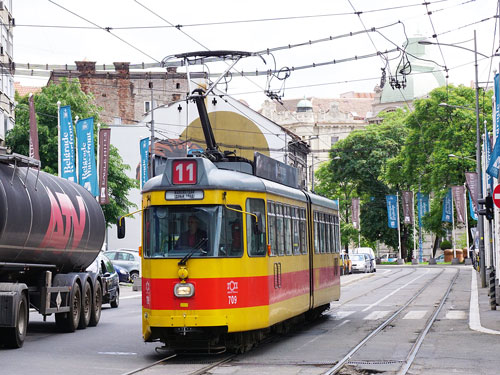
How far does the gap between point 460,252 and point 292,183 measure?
256 ft

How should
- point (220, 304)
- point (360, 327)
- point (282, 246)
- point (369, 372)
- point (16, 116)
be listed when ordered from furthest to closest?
point (16, 116) < point (360, 327) < point (282, 246) < point (220, 304) < point (369, 372)

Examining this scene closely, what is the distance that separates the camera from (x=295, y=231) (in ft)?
63.7

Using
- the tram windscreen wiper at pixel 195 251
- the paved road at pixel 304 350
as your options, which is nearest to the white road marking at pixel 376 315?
the paved road at pixel 304 350

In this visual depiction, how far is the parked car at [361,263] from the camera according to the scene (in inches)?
2803

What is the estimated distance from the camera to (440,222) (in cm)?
7775

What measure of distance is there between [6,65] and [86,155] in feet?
55.2

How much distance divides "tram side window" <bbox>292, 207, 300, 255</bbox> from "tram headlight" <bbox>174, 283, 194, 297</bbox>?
4021mm

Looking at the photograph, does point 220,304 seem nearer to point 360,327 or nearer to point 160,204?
point 160,204

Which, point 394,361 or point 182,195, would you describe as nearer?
point 394,361

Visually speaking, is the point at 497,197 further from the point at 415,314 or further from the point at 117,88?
the point at 117,88

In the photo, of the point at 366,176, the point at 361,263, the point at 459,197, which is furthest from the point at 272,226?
the point at 366,176

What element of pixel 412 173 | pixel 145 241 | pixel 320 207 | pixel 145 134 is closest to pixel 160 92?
pixel 145 134

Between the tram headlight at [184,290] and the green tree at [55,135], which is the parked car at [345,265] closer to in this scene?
the green tree at [55,135]

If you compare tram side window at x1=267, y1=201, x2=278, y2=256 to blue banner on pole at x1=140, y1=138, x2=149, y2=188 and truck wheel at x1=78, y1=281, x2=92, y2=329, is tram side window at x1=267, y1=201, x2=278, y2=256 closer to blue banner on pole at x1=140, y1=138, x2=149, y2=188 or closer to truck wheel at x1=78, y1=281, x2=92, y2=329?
truck wheel at x1=78, y1=281, x2=92, y2=329
